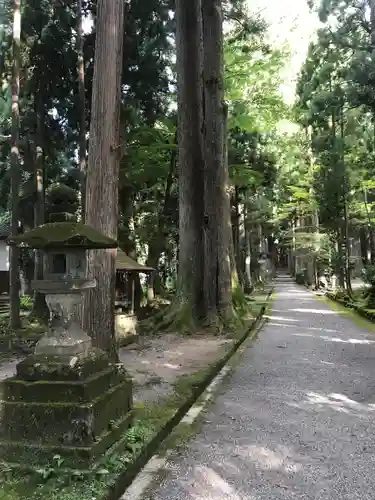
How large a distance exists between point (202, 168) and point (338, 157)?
11070 millimetres

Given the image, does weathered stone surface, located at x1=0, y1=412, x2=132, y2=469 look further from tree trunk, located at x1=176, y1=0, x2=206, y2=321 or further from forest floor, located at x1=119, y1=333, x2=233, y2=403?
tree trunk, located at x1=176, y1=0, x2=206, y2=321

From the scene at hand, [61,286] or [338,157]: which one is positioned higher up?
[338,157]

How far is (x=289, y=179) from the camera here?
34.6 meters

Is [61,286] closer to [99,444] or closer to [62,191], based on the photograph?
[99,444]

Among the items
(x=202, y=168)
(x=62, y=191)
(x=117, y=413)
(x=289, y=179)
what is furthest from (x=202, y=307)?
(x=289, y=179)

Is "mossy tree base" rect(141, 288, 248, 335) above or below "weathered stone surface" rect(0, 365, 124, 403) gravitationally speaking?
below

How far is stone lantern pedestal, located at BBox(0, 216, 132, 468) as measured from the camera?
12.4ft

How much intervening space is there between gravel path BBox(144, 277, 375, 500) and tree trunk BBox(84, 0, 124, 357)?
6.16ft

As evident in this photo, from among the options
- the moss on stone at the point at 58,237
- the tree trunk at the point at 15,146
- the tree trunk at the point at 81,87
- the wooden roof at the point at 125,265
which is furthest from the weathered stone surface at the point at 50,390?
the tree trunk at the point at 81,87

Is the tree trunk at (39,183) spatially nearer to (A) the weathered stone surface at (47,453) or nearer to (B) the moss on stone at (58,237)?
(B) the moss on stone at (58,237)

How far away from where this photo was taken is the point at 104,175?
22.2ft

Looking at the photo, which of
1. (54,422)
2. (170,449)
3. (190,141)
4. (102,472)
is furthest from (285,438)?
(190,141)

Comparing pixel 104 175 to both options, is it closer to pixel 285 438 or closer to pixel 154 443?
pixel 154 443

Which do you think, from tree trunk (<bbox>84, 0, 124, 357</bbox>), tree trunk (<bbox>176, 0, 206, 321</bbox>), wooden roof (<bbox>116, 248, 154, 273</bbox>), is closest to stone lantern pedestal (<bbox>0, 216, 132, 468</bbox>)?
tree trunk (<bbox>84, 0, 124, 357</bbox>)
